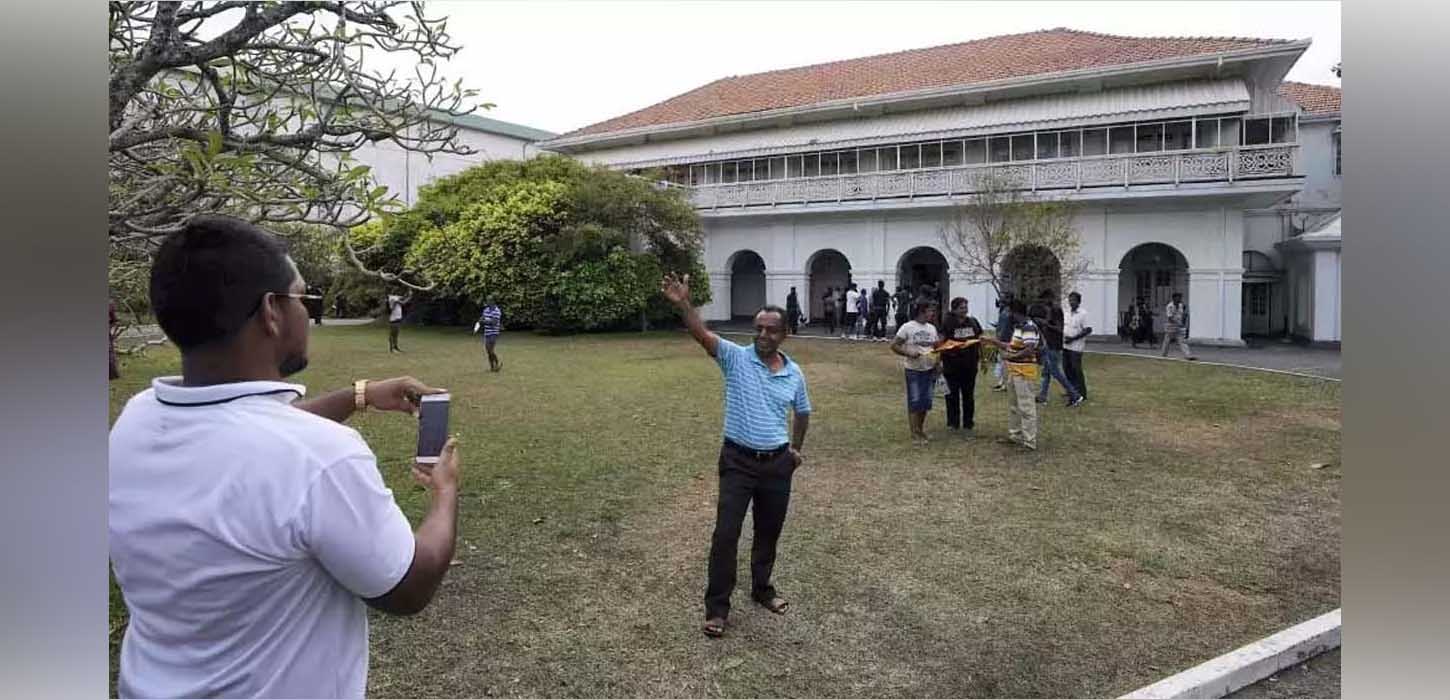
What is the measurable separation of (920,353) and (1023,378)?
0.89 m

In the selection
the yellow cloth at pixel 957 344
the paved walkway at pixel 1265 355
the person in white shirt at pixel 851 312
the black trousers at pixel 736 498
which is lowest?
the black trousers at pixel 736 498

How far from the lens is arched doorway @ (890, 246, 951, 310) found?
21.5 m

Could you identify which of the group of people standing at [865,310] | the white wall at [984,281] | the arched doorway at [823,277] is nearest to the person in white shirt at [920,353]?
the white wall at [984,281]

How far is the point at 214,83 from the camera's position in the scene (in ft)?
10.3

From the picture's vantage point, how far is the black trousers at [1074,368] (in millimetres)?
9797

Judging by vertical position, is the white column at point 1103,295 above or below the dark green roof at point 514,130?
below

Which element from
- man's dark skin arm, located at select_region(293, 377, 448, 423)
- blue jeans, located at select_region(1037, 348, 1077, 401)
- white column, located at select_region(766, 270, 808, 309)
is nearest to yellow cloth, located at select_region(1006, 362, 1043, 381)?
blue jeans, located at select_region(1037, 348, 1077, 401)

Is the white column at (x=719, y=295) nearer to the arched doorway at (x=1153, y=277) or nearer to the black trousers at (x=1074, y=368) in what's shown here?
the arched doorway at (x=1153, y=277)

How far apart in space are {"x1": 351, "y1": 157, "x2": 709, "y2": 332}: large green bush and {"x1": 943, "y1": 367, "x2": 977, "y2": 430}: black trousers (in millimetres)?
12025

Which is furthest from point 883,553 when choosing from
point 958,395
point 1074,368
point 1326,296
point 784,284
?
point 784,284

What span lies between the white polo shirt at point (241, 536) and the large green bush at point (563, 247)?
18.0 m

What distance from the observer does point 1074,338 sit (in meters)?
9.52
